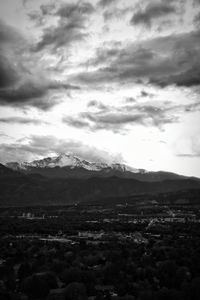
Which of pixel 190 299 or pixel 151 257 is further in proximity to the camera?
pixel 151 257

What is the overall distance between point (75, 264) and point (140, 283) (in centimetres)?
1132

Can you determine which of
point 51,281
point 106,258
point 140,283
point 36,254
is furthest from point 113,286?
Result: point 36,254

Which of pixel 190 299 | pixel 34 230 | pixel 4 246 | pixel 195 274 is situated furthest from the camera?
pixel 34 230

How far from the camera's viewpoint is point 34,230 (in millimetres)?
100938

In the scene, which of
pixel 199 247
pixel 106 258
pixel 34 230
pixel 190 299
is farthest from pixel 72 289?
pixel 34 230

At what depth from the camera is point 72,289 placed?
116 ft

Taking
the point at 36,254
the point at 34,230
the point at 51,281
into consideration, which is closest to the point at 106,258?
the point at 36,254

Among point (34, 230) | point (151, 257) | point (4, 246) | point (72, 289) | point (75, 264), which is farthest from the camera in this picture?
point (34, 230)

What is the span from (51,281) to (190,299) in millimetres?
13444

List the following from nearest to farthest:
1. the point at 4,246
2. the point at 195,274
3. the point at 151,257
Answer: the point at 195,274, the point at 151,257, the point at 4,246

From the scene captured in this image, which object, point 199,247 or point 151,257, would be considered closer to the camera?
point 151,257

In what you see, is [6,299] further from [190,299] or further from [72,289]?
[190,299]

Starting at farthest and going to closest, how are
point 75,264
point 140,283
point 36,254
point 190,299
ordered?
point 36,254 → point 75,264 → point 140,283 → point 190,299

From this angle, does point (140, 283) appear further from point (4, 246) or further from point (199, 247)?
point (4, 246)
